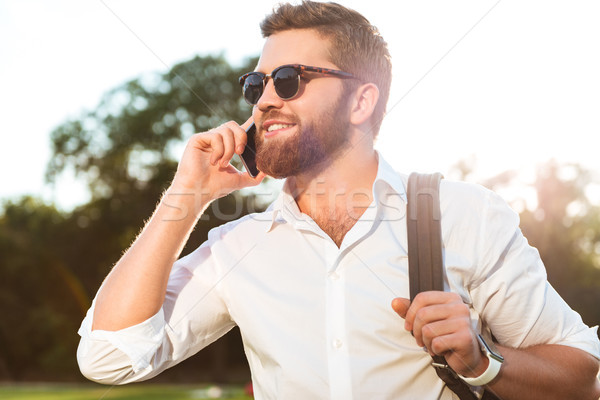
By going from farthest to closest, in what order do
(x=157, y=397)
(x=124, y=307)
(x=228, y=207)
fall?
(x=228, y=207), (x=157, y=397), (x=124, y=307)

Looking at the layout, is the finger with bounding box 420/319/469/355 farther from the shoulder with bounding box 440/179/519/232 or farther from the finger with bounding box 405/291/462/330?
the shoulder with bounding box 440/179/519/232

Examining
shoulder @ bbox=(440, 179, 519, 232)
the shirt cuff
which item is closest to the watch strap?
shoulder @ bbox=(440, 179, 519, 232)

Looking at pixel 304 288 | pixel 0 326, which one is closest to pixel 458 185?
pixel 304 288

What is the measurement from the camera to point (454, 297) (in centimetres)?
227

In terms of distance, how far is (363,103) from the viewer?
3578 mm

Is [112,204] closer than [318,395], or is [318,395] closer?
[318,395]

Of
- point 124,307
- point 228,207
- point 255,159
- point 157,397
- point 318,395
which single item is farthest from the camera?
point 228,207

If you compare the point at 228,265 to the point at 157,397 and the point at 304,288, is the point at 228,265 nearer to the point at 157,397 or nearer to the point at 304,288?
the point at 304,288

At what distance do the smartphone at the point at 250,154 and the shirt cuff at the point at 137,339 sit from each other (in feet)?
3.43

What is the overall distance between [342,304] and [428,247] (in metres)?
0.46

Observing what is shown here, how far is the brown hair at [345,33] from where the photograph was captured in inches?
136

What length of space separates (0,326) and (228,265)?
3130cm

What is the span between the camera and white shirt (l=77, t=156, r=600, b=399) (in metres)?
2.47

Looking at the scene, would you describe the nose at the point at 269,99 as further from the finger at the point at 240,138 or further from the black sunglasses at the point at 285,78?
the finger at the point at 240,138
